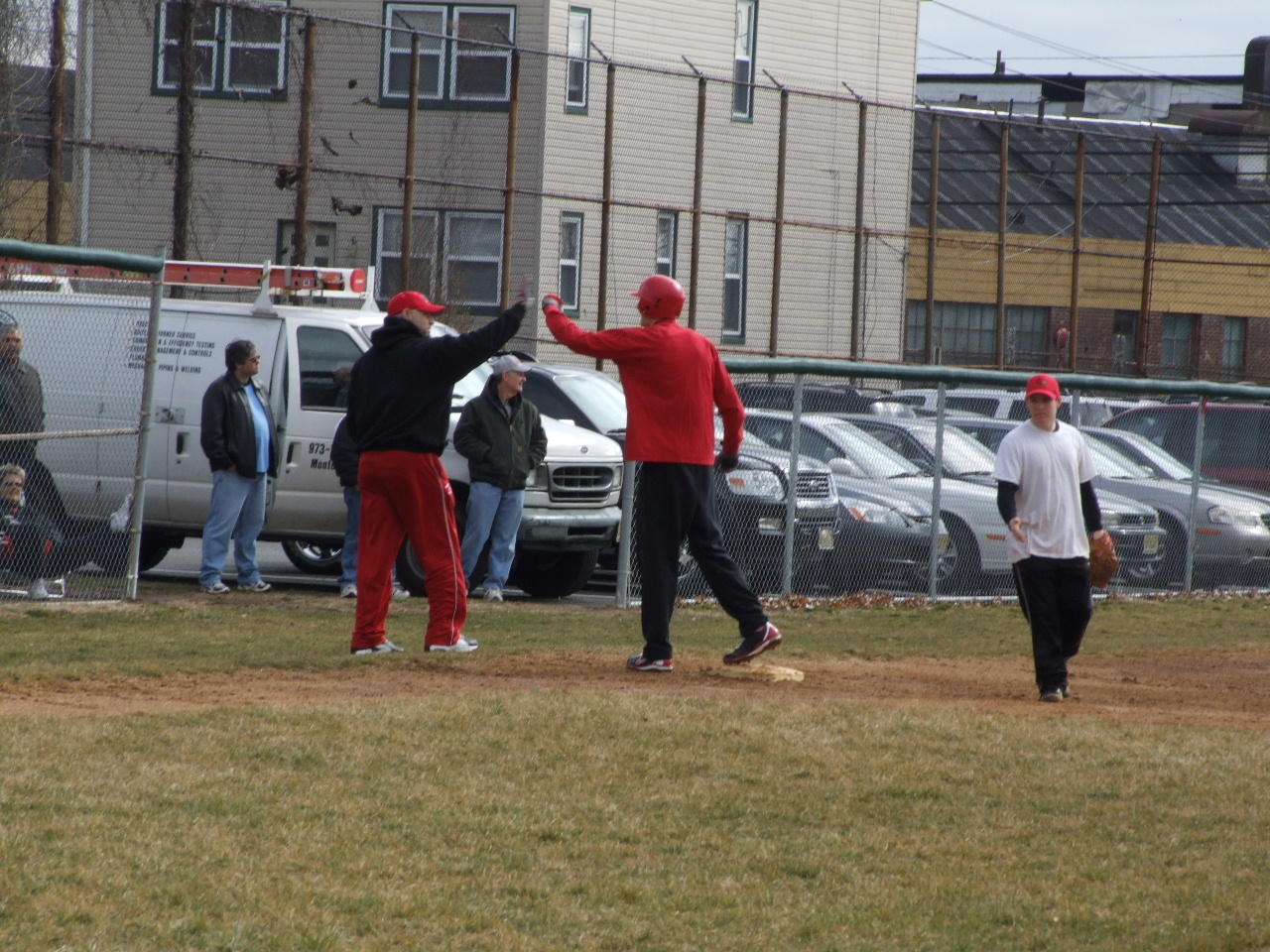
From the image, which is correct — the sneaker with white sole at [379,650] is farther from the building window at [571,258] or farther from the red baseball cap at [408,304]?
the building window at [571,258]

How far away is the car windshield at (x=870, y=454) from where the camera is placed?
615 inches

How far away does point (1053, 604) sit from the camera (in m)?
9.73

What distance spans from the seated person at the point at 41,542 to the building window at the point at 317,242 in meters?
13.9

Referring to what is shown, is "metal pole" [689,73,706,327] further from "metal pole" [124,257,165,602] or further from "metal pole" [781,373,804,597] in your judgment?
"metal pole" [124,257,165,602]

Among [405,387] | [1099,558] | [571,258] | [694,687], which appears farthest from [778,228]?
[694,687]

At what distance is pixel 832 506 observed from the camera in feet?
49.0

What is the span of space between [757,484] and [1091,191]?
3639cm

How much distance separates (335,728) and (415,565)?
6.48m

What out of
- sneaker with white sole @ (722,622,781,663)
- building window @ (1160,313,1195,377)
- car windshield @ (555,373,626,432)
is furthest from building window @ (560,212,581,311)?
building window @ (1160,313,1195,377)

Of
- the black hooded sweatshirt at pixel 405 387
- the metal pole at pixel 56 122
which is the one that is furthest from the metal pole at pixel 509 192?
the black hooded sweatshirt at pixel 405 387

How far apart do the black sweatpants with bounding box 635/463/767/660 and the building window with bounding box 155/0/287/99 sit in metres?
17.0

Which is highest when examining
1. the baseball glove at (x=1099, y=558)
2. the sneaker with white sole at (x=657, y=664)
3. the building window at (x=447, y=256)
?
the building window at (x=447, y=256)

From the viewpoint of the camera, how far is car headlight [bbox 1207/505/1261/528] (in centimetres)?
1728

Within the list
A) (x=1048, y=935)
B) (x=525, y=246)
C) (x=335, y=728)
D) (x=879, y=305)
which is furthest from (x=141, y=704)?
(x=879, y=305)
